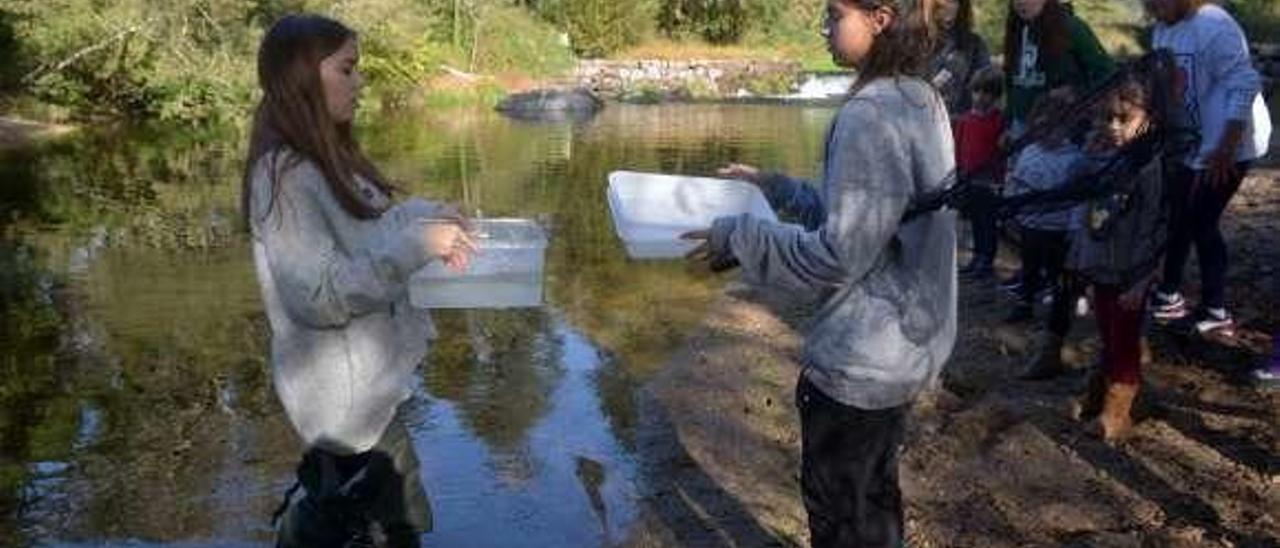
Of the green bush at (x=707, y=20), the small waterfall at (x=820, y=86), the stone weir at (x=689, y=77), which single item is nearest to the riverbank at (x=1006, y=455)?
the small waterfall at (x=820, y=86)

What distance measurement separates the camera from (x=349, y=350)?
112 inches

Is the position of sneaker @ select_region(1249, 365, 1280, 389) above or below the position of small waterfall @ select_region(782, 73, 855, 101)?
above

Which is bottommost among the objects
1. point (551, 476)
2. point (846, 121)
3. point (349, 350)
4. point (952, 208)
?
point (551, 476)

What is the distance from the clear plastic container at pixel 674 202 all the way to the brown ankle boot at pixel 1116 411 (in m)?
2.03

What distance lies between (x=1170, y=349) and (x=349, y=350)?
3897mm

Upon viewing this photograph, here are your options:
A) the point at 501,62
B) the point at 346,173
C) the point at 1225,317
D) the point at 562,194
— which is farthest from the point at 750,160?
the point at 501,62

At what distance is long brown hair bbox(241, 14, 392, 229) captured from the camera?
2.74 m

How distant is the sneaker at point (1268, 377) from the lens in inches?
186

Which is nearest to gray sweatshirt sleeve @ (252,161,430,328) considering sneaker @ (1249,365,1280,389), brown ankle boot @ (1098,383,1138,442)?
brown ankle boot @ (1098,383,1138,442)

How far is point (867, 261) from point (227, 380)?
13.4 feet

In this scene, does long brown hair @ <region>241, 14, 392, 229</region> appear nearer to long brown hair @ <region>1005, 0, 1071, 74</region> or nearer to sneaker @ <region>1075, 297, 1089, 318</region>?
long brown hair @ <region>1005, 0, 1071, 74</region>

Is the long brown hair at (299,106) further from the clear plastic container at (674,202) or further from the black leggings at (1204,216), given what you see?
the black leggings at (1204,216)

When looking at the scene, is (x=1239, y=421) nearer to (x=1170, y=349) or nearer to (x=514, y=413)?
(x=1170, y=349)

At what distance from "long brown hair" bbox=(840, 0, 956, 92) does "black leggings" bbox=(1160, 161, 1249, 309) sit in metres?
3.06
